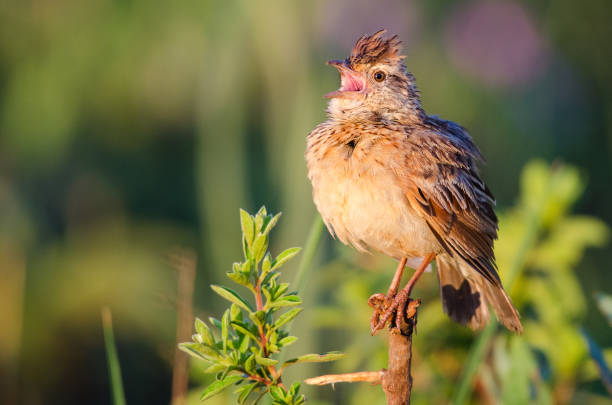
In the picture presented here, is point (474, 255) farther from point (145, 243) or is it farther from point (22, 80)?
point (22, 80)

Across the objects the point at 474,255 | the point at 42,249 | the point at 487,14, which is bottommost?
the point at 42,249

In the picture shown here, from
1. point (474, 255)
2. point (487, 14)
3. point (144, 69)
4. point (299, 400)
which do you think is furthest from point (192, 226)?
point (299, 400)

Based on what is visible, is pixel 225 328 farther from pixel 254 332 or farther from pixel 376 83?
pixel 376 83

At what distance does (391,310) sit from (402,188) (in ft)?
1.52

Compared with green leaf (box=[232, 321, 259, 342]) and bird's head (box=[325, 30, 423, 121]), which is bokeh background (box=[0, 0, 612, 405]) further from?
green leaf (box=[232, 321, 259, 342])

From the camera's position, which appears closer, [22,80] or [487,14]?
[22,80]

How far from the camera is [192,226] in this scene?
6113 millimetres

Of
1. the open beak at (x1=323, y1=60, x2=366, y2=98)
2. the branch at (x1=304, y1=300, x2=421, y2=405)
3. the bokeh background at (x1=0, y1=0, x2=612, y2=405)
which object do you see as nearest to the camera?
the branch at (x1=304, y1=300, x2=421, y2=405)

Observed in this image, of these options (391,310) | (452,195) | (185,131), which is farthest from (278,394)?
(185,131)

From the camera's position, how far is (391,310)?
2.03 metres

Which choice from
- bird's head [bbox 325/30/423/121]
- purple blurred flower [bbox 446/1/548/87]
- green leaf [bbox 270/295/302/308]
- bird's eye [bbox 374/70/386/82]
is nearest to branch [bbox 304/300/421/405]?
green leaf [bbox 270/295/302/308]

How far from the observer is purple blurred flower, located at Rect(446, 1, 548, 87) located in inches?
254

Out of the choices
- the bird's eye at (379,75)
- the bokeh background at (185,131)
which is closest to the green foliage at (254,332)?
the bird's eye at (379,75)

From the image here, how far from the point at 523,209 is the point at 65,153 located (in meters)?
4.12
